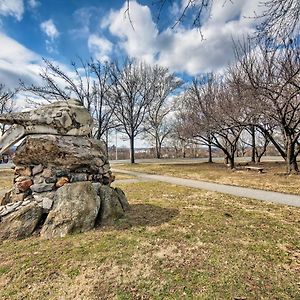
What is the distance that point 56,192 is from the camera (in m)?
4.06

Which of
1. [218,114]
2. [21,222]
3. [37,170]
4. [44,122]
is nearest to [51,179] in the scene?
[37,170]

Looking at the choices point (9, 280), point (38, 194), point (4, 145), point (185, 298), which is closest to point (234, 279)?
point (185, 298)

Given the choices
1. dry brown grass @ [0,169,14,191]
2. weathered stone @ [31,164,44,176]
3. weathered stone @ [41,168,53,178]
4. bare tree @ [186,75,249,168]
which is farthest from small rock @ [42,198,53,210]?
bare tree @ [186,75,249,168]

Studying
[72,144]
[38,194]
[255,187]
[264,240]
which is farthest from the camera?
[255,187]

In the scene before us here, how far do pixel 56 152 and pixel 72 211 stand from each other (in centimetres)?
116

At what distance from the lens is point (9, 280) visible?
2525 mm

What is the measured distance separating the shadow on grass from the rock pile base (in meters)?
0.21

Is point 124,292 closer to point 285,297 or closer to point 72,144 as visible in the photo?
point 285,297

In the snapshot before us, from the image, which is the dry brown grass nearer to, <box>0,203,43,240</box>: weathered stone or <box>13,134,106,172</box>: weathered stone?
<box>13,134,106,172</box>: weathered stone

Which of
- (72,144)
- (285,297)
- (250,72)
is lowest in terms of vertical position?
(285,297)

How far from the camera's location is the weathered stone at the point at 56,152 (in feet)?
13.4

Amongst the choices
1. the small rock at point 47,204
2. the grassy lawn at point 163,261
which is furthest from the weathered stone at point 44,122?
the grassy lawn at point 163,261

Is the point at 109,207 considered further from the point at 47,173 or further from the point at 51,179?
the point at 47,173

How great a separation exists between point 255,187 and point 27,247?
7773mm
